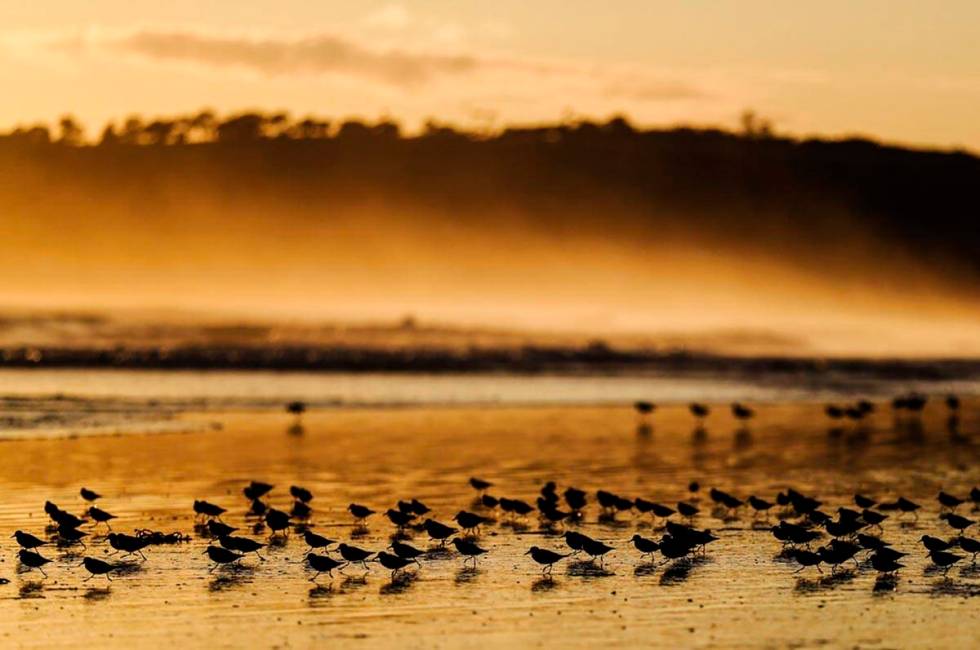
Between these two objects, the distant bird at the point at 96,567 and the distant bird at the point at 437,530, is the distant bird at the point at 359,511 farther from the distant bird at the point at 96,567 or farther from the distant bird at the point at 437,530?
the distant bird at the point at 96,567

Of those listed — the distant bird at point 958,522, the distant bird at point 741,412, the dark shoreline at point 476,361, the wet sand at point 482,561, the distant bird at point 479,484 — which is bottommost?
the wet sand at point 482,561

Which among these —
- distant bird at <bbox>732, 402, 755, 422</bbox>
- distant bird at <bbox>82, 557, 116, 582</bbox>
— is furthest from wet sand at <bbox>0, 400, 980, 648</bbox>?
distant bird at <bbox>732, 402, 755, 422</bbox>

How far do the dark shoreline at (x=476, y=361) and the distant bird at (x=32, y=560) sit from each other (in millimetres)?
53455

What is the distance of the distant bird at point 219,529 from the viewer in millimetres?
24041

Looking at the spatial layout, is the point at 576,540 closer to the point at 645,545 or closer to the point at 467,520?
the point at 645,545

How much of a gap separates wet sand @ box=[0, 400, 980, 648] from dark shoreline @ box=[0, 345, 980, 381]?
31267 mm

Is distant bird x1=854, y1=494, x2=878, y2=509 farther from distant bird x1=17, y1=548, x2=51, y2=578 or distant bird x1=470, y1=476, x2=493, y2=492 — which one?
distant bird x1=17, y1=548, x2=51, y2=578

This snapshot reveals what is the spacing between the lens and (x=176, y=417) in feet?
156

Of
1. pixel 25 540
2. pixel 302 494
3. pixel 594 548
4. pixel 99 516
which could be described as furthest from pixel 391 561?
pixel 302 494

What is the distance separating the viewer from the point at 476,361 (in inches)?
3285

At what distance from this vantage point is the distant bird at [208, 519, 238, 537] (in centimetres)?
2404

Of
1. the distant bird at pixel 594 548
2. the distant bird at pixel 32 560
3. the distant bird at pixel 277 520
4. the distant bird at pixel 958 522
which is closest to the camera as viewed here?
the distant bird at pixel 32 560

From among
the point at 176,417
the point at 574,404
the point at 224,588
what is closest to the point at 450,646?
the point at 224,588

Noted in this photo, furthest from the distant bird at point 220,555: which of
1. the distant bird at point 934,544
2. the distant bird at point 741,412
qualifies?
the distant bird at point 741,412
